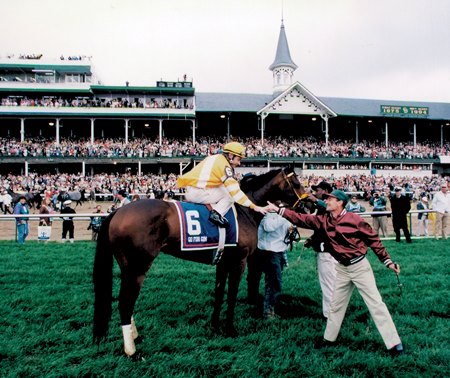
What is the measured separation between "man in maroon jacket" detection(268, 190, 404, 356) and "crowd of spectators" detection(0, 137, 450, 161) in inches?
959

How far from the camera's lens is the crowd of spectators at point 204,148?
29.5 m

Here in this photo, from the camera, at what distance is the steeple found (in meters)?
42.7

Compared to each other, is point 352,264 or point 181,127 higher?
point 181,127

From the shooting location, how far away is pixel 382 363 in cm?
363

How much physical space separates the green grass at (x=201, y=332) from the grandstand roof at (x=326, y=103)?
2785 cm

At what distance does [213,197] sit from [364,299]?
185 centimetres

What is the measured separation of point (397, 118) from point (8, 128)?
3345 cm

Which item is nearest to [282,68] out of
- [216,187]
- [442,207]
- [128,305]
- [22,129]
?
[22,129]

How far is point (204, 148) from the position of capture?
31297 mm

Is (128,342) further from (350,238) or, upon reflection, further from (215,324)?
(350,238)

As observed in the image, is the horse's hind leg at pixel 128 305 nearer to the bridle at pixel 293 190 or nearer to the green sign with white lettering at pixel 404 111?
the bridle at pixel 293 190

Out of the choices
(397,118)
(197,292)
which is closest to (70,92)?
(397,118)

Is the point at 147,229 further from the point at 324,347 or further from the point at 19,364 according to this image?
the point at 324,347

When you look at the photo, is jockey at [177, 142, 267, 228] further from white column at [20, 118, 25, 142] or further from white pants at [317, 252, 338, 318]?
white column at [20, 118, 25, 142]
